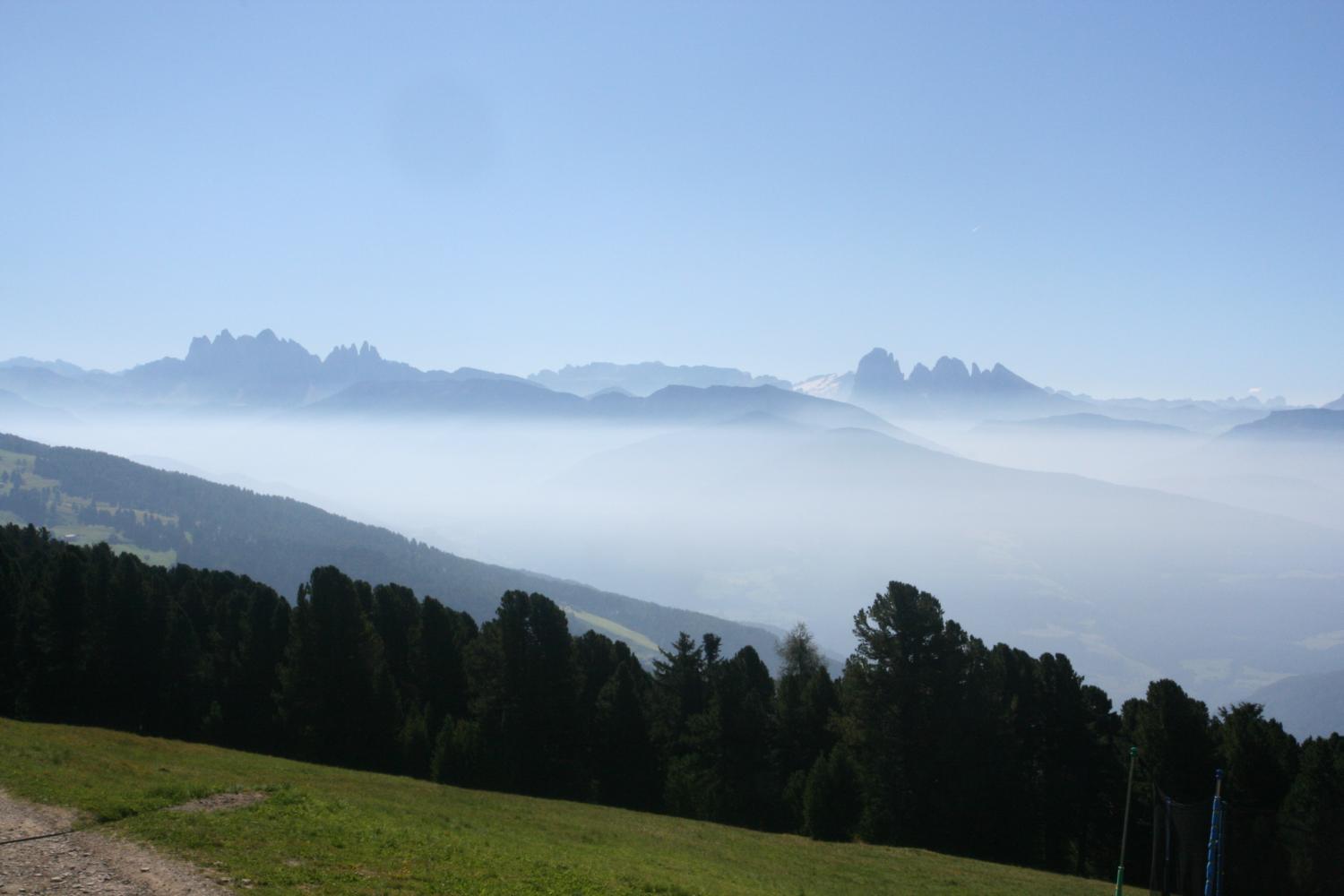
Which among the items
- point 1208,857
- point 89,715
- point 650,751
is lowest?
point 89,715

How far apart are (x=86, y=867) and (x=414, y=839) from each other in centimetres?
700

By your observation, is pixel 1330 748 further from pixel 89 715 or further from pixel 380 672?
pixel 89 715

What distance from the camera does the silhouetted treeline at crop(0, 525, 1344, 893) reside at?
3825 cm

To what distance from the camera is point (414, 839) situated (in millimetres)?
19781

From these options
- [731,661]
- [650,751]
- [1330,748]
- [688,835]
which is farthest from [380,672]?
[1330,748]

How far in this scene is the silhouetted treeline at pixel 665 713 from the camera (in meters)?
38.2

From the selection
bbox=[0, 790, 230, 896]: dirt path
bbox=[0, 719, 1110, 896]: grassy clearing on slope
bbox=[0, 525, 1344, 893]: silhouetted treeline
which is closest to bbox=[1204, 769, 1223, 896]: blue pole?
bbox=[0, 719, 1110, 896]: grassy clearing on slope

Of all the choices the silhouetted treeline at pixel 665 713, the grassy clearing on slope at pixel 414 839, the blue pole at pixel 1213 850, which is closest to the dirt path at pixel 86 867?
the grassy clearing on slope at pixel 414 839

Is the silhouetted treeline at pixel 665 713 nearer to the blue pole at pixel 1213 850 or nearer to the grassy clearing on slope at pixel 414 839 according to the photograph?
the grassy clearing on slope at pixel 414 839

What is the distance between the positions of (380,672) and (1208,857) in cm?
4296

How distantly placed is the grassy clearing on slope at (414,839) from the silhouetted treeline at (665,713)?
8.04 metres

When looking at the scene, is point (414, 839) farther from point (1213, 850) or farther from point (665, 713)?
point (665, 713)

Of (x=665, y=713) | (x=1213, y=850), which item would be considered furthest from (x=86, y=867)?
(x=665, y=713)

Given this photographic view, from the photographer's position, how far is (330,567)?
2056 inches
